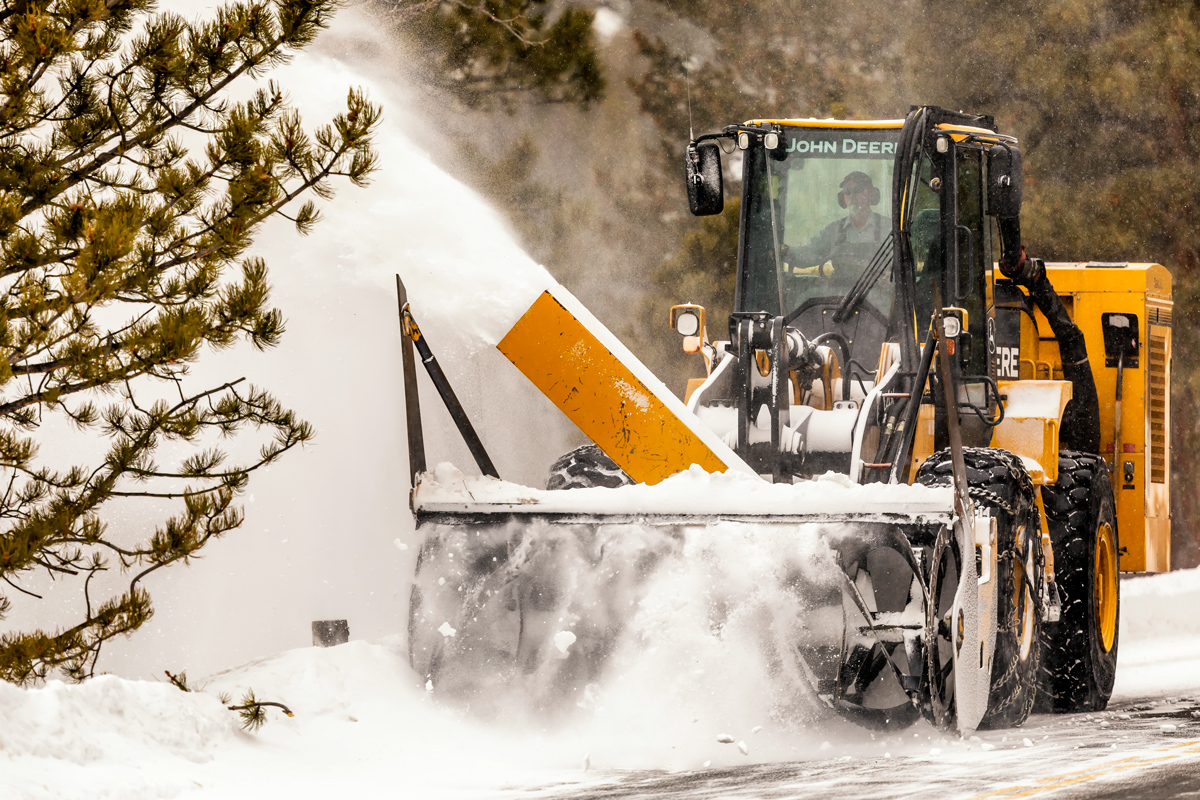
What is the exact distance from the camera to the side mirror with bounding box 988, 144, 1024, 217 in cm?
789

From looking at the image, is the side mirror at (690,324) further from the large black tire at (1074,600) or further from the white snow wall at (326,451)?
the large black tire at (1074,600)

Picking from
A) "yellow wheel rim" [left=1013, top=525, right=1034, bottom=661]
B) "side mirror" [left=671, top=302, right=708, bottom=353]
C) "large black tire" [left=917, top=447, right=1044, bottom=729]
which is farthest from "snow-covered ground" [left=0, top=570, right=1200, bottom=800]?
"side mirror" [left=671, top=302, right=708, bottom=353]

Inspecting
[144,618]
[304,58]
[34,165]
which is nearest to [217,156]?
[34,165]

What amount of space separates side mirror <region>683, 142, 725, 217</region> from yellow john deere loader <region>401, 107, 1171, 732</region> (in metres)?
0.01

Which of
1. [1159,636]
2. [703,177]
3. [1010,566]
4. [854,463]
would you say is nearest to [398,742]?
[854,463]

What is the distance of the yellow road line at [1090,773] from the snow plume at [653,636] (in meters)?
1.14

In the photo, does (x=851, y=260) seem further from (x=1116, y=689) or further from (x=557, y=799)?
(x=557, y=799)

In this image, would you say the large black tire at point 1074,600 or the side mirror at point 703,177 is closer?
the side mirror at point 703,177

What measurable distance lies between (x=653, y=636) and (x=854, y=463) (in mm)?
1246

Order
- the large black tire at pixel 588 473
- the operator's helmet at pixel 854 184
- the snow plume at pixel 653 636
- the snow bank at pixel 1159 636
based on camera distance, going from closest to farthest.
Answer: the snow plume at pixel 653 636
the large black tire at pixel 588 473
the operator's helmet at pixel 854 184
the snow bank at pixel 1159 636

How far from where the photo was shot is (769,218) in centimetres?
899

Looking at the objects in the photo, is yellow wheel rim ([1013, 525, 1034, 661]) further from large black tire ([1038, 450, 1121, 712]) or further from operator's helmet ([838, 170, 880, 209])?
operator's helmet ([838, 170, 880, 209])

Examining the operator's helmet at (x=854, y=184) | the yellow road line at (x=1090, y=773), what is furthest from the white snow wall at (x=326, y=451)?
the yellow road line at (x=1090, y=773)

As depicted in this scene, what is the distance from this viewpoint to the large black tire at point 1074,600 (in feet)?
28.6
